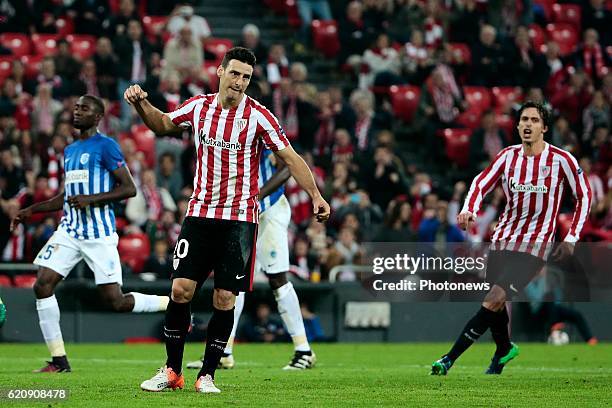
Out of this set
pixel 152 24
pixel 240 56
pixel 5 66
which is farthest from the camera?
pixel 152 24

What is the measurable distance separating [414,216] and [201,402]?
12205 mm

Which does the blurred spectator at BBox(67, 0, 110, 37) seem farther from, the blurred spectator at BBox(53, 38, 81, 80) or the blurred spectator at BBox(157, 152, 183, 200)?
the blurred spectator at BBox(157, 152, 183, 200)

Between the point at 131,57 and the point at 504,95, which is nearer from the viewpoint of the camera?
the point at 131,57

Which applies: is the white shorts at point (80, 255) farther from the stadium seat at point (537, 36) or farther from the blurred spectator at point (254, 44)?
the stadium seat at point (537, 36)

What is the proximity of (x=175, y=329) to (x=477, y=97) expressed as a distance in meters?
16.0

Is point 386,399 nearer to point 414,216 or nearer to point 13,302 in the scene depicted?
point 13,302

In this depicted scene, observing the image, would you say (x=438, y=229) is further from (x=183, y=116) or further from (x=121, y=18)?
(x=183, y=116)

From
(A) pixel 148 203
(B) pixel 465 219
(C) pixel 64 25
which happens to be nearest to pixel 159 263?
(A) pixel 148 203

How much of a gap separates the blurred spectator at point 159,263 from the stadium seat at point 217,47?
18.6 ft

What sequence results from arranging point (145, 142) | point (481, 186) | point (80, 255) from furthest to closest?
1. point (145, 142)
2. point (80, 255)
3. point (481, 186)

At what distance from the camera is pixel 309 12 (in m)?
25.0

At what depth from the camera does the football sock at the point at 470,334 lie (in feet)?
36.8

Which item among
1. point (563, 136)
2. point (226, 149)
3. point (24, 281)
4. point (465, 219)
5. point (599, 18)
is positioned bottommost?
point (24, 281)

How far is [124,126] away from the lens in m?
20.6
